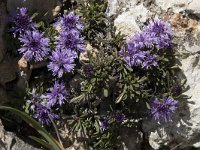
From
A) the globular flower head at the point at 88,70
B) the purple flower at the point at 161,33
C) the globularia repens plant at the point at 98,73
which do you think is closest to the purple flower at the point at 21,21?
the globularia repens plant at the point at 98,73

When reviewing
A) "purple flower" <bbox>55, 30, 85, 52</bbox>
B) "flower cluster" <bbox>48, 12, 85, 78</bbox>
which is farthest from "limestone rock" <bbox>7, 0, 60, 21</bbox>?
"purple flower" <bbox>55, 30, 85, 52</bbox>

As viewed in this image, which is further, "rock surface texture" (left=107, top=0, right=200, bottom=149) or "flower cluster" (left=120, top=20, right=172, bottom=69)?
"rock surface texture" (left=107, top=0, right=200, bottom=149)

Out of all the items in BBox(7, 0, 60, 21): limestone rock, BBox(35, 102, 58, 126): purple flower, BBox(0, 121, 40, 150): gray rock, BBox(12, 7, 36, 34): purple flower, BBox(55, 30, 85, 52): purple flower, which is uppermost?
BBox(7, 0, 60, 21): limestone rock

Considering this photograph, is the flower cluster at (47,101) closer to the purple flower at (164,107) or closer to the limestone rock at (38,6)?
the limestone rock at (38,6)

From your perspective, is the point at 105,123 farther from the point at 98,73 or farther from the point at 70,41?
the point at 70,41

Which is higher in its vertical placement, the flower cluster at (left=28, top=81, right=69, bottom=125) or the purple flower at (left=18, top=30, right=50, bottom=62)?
the purple flower at (left=18, top=30, right=50, bottom=62)

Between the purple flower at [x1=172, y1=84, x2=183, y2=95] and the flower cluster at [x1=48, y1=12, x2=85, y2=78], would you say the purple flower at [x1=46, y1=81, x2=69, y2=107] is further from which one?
the purple flower at [x1=172, y1=84, x2=183, y2=95]
